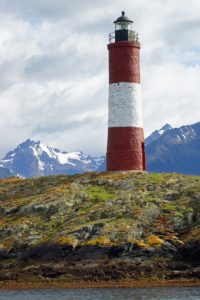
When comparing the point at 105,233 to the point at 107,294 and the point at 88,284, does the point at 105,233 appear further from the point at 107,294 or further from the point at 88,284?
the point at 107,294

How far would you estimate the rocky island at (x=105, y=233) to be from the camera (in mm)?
74812

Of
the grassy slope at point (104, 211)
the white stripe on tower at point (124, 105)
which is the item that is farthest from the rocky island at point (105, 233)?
the white stripe on tower at point (124, 105)

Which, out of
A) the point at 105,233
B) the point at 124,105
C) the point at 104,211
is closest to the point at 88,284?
the point at 105,233

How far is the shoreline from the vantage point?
72.3m

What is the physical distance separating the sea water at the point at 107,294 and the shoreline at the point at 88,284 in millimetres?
1700

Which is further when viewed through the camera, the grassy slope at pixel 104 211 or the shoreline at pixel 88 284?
the grassy slope at pixel 104 211

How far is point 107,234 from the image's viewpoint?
7788 centimetres

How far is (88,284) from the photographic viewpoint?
7356 centimetres

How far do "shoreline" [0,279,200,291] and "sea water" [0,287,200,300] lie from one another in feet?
5.58

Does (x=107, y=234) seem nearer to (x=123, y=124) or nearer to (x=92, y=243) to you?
(x=92, y=243)

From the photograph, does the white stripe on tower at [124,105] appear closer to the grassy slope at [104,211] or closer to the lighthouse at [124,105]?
the lighthouse at [124,105]

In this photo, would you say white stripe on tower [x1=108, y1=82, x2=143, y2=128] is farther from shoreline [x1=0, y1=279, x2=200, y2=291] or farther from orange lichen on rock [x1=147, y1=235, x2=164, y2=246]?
shoreline [x1=0, y1=279, x2=200, y2=291]

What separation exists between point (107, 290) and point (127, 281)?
142 inches

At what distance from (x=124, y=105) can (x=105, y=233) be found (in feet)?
68.9
